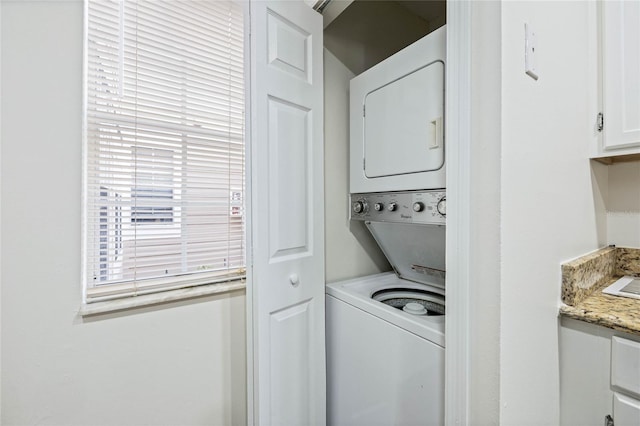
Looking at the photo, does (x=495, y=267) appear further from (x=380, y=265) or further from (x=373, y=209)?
(x=380, y=265)

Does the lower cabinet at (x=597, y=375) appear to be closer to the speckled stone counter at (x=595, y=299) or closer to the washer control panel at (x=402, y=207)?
the speckled stone counter at (x=595, y=299)

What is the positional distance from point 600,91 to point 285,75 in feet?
4.92

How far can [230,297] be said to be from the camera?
1590mm

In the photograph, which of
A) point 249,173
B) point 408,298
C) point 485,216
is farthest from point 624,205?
point 249,173

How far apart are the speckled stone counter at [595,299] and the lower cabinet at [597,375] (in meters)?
0.06

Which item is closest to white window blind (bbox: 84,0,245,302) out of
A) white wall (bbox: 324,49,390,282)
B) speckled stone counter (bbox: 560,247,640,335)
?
white wall (bbox: 324,49,390,282)

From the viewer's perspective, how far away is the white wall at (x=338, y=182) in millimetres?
1801

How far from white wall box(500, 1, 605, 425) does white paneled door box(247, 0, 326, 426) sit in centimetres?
88

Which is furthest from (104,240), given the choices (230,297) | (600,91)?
(600,91)

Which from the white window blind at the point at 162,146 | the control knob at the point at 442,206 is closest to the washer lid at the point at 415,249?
the control knob at the point at 442,206

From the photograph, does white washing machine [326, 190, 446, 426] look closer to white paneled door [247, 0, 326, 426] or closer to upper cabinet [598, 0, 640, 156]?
white paneled door [247, 0, 326, 426]

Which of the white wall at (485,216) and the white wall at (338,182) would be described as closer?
the white wall at (485,216)

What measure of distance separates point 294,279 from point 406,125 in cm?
92

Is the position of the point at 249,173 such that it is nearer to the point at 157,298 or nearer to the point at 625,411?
the point at 157,298
